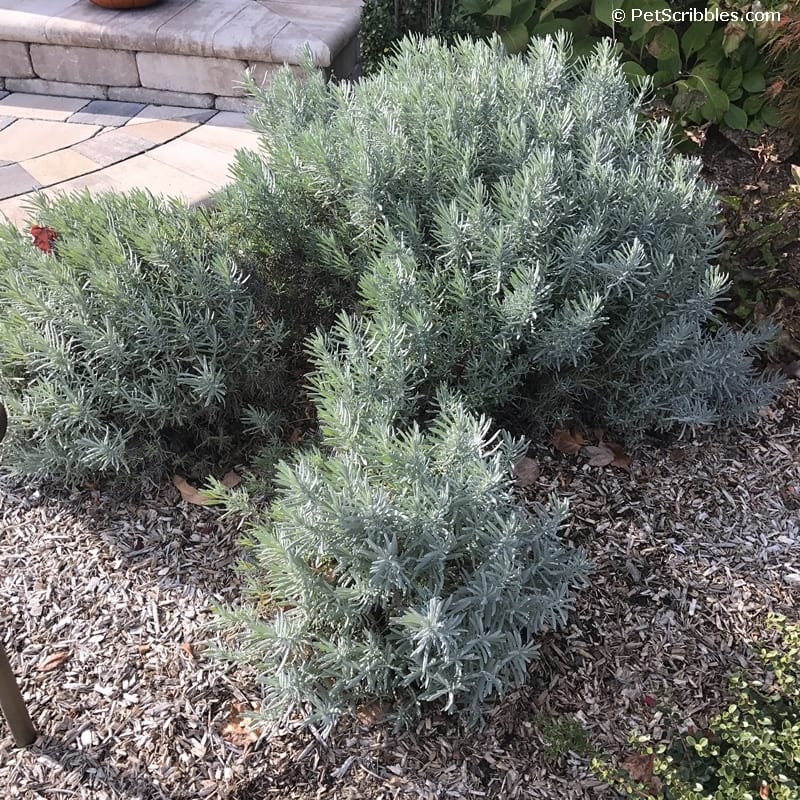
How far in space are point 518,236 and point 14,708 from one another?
174 cm

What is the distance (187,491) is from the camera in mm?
2436

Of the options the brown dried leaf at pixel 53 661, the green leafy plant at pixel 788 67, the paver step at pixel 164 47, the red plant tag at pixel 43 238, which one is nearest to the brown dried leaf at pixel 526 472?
the brown dried leaf at pixel 53 661

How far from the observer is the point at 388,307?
2.07 meters

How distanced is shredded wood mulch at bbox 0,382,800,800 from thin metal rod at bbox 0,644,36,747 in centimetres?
5

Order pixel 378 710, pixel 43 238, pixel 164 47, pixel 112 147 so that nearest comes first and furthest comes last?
1. pixel 378 710
2. pixel 43 238
3. pixel 112 147
4. pixel 164 47

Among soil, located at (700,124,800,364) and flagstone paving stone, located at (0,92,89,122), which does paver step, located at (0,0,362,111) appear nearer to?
flagstone paving stone, located at (0,92,89,122)

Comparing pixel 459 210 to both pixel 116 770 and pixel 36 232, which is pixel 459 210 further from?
pixel 116 770

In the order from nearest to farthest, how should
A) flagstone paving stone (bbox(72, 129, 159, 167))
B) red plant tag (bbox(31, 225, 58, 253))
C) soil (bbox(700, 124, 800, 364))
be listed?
red plant tag (bbox(31, 225, 58, 253)) → soil (bbox(700, 124, 800, 364)) → flagstone paving stone (bbox(72, 129, 159, 167))

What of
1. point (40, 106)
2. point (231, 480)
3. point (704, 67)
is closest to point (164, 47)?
point (40, 106)

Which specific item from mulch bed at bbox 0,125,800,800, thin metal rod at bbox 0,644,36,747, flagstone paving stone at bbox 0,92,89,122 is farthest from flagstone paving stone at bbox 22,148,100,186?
thin metal rod at bbox 0,644,36,747

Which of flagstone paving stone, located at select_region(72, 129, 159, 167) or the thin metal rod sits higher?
flagstone paving stone, located at select_region(72, 129, 159, 167)

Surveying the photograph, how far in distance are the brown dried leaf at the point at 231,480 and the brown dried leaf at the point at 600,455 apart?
114 cm

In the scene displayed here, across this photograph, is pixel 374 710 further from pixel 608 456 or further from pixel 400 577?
pixel 608 456

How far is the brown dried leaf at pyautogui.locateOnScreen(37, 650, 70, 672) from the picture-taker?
2.02 m
